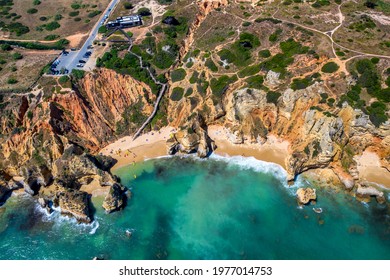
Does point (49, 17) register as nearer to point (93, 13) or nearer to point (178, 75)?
point (93, 13)

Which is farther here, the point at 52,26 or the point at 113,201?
the point at 52,26

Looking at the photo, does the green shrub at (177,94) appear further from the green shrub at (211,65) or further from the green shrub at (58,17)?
the green shrub at (58,17)

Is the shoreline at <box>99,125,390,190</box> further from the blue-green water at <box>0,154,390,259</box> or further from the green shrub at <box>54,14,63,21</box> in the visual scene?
the green shrub at <box>54,14,63,21</box>

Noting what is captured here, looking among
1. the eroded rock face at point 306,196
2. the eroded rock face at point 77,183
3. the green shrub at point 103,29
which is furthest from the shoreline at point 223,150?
the green shrub at point 103,29

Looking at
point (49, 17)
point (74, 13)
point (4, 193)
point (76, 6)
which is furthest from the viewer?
point (76, 6)

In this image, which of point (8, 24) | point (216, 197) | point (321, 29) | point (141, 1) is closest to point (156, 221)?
point (216, 197)

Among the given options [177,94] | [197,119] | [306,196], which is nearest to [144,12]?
[177,94]

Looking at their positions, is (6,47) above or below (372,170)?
above

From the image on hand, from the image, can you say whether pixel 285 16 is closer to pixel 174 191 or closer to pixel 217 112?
pixel 217 112
